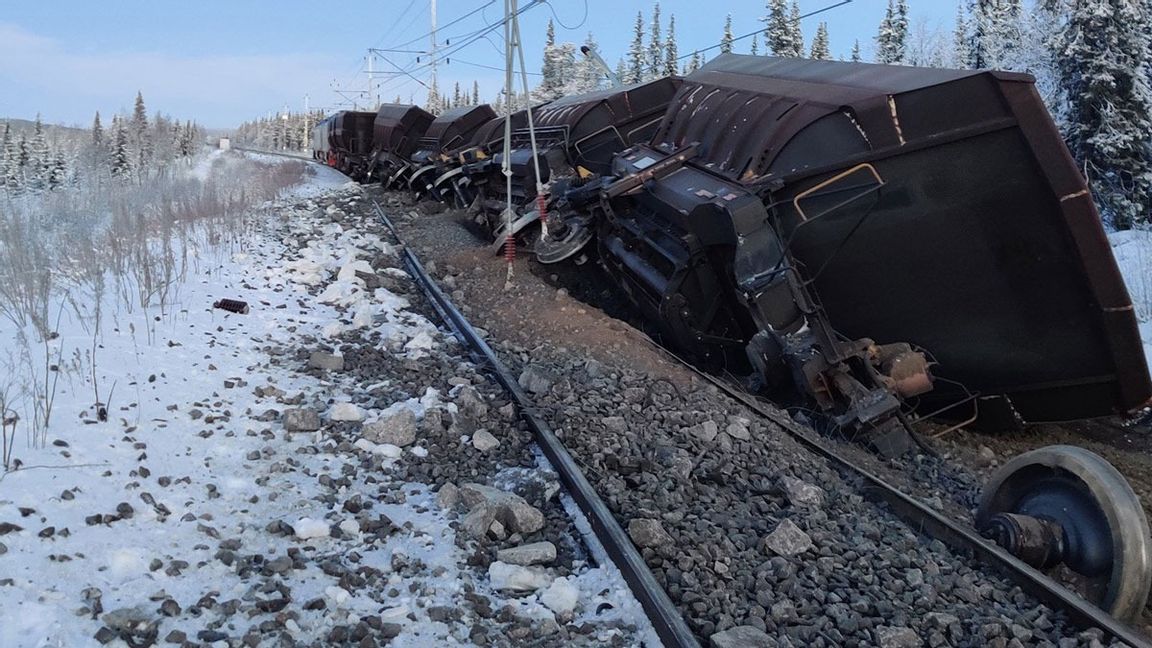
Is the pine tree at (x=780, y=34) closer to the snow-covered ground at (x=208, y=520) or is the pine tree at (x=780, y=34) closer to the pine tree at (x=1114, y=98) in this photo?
the pine tree at (x=1114, y=98)

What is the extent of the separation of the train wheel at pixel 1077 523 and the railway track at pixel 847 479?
9.0 inches

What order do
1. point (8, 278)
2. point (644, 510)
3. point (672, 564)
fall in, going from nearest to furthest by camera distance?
point (672, 564) → point (644, 510) → point (8, 278)

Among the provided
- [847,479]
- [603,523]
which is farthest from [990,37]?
[603,523]

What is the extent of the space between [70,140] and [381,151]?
7809cm

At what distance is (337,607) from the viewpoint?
311cm

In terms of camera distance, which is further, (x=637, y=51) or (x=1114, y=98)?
(x=637, y=51)

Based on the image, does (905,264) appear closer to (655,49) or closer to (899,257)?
(899,257)

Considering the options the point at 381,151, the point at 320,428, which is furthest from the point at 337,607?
the point at 381,151

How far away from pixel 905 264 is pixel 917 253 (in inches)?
5.2

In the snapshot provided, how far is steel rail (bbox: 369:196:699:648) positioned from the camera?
2971mm

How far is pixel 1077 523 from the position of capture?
3.96 meters

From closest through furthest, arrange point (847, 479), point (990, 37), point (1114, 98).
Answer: point (847, 479) → point (1114, 98) → point (990, 37)

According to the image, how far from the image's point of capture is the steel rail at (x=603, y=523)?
2.97 metres

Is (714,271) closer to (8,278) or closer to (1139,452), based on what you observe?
(1139,452)
